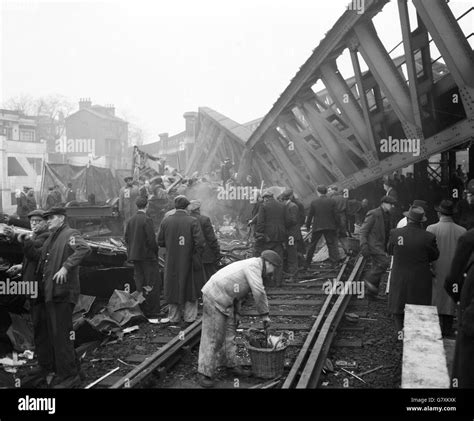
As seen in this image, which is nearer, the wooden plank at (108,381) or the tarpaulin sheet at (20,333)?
the wooden plank at (108,381)

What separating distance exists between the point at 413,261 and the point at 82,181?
18.1 m

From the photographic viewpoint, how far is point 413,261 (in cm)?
600

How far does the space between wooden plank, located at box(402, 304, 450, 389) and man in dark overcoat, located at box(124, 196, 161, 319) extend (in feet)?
13.2

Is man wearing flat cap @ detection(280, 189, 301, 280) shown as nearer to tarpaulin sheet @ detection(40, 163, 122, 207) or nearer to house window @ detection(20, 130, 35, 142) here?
tarpaulin sheet @ detection(40, 163, 122, 207)

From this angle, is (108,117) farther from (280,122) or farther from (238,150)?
(280,122)

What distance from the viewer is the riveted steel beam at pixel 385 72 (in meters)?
8.65

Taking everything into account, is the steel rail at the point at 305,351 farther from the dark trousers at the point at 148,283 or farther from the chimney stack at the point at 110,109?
the chimney stack at the point at 110,109

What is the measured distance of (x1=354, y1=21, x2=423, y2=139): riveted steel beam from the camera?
8.65 meters

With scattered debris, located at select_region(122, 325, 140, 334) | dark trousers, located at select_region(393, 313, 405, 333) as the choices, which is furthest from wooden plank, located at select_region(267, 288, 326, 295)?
scattered debris, located at select_region(122, 325, 140, 334)

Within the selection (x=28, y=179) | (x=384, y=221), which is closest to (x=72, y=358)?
(x=384, y=221)

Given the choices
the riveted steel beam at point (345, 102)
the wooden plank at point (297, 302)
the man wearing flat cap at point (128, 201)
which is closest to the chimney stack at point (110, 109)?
the man wearing flat cap at point (128, 201)

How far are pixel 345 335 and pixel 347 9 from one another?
18.2 ft

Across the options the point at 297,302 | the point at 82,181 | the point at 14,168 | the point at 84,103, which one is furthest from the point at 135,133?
the point at 297,302

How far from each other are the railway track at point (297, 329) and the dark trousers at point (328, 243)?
328 millimetres
